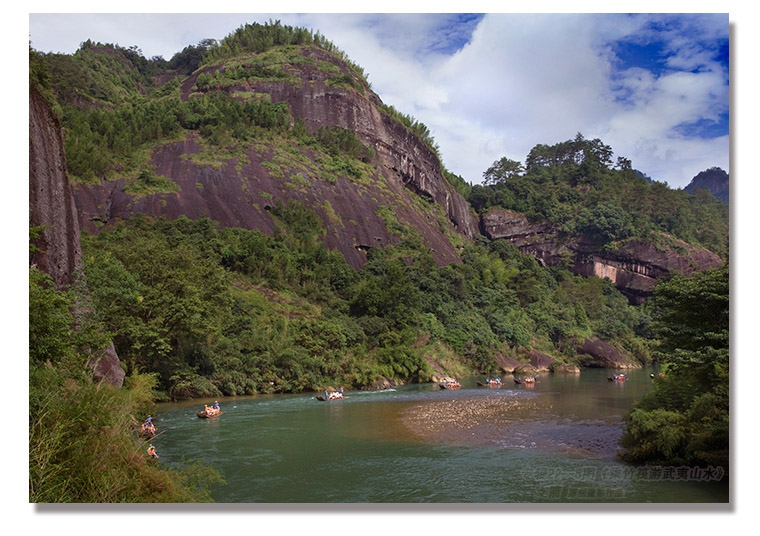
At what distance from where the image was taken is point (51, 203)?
428 inches

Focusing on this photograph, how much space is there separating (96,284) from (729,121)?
1675 cm

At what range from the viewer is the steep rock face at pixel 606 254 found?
61219 millimetres

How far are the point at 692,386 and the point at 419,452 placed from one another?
568cm

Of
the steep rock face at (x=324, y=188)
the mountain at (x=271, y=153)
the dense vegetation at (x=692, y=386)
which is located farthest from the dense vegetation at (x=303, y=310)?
the dense vegetation at (x=692, y=386)

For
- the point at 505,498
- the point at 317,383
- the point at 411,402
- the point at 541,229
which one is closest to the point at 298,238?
the point at 317,383

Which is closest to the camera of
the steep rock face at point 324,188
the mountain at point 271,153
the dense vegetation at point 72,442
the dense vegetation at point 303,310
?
the dense vegetation at point 72,442

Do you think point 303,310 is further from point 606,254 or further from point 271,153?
point 606,254

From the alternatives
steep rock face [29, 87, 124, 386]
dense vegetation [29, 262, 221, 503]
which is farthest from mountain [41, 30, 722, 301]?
dense vegetation [29, 262, 221, 503]

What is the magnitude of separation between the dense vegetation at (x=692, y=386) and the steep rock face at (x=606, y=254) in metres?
51.5

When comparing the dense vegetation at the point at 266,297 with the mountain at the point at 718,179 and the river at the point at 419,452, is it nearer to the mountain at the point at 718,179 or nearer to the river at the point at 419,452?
the river at the point at 419,452

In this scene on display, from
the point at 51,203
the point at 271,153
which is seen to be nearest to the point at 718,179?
the point at 51,203

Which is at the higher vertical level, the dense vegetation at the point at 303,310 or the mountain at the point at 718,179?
the mountain at the point at 718,179

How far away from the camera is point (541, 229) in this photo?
69.6 metres

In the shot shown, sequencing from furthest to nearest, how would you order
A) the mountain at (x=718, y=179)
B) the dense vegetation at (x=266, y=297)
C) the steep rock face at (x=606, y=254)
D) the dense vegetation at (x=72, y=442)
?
the steep rock face at (x=606, y=254) → the mountain at (x=718, y=179) → the dense vegetation at (x=266, y=297) → the dense vegetation at (x=72, y=442)
